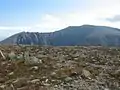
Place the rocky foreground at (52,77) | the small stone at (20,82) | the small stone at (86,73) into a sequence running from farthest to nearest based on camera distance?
the small stone at (86,73) → the small stone at (20,82) → the rocky foreground at (52,77)

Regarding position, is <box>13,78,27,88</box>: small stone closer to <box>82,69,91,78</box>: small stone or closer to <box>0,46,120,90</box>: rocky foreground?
<box>0,46,120,90</box>: rocky foreground

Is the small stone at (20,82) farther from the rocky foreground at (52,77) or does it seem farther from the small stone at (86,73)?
the small stone at (86,73)

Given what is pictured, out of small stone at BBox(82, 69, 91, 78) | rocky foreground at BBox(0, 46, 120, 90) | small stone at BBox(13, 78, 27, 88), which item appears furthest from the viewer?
small stone at BBox(82, 69, 91, 78)

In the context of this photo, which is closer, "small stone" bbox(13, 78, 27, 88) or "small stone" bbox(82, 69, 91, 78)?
"small stone" bbox(13, 78, 27, 88)

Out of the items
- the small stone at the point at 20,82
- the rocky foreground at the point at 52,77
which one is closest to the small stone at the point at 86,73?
the rocky foreground at the point at 52,77

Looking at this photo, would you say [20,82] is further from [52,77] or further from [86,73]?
[86,73]

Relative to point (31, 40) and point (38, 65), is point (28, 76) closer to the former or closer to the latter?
point (38, 65)

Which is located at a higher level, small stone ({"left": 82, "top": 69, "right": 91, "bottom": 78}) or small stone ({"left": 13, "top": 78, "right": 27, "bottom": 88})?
small stone ({"left": 82, "top": 69, "right": 91, "bottom": 78})

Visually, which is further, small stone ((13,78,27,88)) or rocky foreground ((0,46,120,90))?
small stone ((13,78,27,88))

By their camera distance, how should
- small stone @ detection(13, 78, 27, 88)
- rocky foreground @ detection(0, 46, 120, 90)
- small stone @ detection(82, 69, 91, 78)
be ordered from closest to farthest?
1. rocky foreground @ detection(0, 46, 120, 90)
2. small stone @ detection(13, 78, 27, 88)
3. small stone @ detection(82, 69, 91, 78)

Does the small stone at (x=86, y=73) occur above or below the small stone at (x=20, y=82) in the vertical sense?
above

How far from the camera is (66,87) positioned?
40.5 ft

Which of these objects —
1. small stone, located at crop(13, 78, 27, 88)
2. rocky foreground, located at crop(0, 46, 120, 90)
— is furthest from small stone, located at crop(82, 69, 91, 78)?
small stone, located at crop(13, 78, 27, 88)

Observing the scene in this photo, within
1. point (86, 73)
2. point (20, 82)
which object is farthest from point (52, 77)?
point (86, 73)
